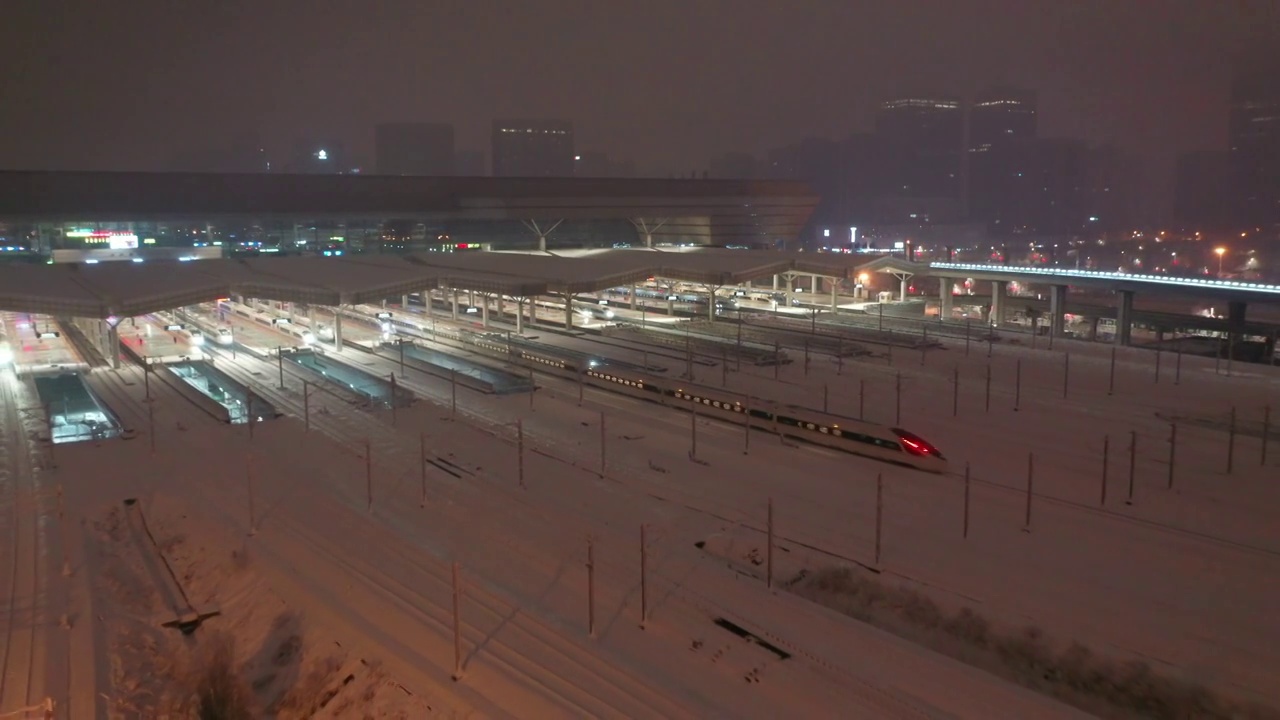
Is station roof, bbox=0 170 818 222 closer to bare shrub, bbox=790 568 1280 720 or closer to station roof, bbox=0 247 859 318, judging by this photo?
station roof, bbox=0 247 859 318

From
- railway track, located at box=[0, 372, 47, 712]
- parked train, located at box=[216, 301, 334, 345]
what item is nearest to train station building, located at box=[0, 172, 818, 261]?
parked train, located at box=[216, 301, 334, 345]

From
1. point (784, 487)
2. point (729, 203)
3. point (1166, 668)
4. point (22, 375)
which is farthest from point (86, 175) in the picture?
point (1166, 668)

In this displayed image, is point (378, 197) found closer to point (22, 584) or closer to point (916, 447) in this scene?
point (916, 447)

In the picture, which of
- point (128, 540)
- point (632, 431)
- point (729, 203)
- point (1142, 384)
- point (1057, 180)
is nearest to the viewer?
point (128, 540)

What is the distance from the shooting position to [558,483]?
44.3 feet

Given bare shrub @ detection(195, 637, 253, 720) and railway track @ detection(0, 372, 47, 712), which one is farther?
railway track @ detection(0, 372, 47, 712)

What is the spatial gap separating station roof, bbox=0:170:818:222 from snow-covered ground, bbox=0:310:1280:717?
24207 millimetres

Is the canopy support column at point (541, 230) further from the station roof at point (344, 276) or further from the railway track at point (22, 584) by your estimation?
the railway track at point (22, 584)

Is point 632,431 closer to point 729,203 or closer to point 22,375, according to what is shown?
point 22,375

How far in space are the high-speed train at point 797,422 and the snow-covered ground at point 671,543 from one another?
32 cm

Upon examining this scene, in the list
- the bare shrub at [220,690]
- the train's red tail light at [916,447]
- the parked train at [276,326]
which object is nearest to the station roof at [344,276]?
the parked train at [276,326]

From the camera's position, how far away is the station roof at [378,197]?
37781 millimetres

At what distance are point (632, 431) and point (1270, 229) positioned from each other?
7805cm

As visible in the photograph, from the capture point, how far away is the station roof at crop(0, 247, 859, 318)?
21625 millimetres
